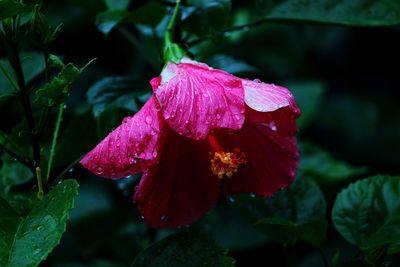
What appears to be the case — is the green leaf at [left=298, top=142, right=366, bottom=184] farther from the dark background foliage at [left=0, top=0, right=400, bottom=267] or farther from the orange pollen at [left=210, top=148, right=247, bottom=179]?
the orange pollen at [left=210, top=148, right=247, bottom=179]

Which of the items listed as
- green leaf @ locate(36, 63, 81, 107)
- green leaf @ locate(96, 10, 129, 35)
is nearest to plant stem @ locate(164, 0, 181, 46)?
green leaf @ locate(96, 10, 129, 35)

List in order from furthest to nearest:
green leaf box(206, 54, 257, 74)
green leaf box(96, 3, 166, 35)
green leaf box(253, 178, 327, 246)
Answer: green leaf box(206, 54, 257, 74)
green leaf box(96, 3, 166, 35)
green leaf box(253, 178, 327, 246)

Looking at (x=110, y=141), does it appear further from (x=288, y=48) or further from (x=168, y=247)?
(x=288, y=48)

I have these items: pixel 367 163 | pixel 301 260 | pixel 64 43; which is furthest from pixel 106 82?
pixel 367 163

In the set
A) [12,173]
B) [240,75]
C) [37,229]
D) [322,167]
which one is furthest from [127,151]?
[322,167]

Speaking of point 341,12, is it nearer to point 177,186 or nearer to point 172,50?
point 172,50
